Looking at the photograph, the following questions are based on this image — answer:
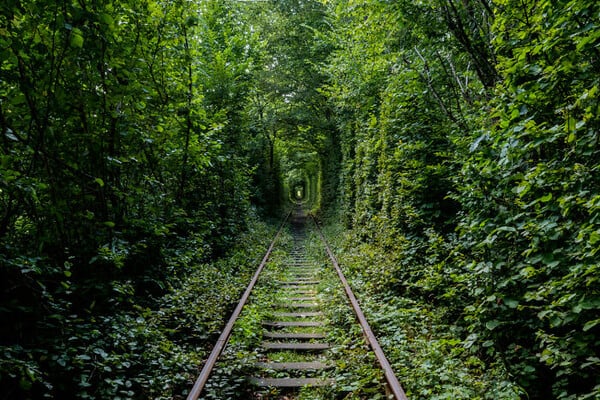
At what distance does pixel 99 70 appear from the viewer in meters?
3.78

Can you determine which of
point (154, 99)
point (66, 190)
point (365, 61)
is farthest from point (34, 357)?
point (365, 61)

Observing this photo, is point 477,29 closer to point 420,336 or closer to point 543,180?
point 543,180

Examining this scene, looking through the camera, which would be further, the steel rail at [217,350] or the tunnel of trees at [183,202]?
the steel rail at [217,350]

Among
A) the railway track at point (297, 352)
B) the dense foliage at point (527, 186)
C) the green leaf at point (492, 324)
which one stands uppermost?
the dense foliage at point (527, 186)

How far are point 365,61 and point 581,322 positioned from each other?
1003 centimetres

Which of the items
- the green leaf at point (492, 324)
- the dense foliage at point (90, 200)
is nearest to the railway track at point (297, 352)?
the dense foliage at point (90, 200)

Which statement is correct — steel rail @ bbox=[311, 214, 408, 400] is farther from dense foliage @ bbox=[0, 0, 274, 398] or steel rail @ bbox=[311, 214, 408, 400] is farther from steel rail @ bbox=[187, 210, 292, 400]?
dense foliage @ bbox=[0, 0, 274, 398]

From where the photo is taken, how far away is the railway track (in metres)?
3.90

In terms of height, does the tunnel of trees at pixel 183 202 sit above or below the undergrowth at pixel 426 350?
above

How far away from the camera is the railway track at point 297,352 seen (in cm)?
390

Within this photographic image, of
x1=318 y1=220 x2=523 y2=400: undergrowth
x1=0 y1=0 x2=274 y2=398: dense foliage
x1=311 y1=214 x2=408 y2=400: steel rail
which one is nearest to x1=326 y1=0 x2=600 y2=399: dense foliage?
x1=318 y1=220 x2=523 y2=400: undergrowth

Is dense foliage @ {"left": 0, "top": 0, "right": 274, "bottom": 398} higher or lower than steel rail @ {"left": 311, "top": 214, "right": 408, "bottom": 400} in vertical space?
higher

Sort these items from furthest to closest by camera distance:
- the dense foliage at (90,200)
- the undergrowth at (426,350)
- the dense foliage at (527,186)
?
the undergrowth at (426,350)
the dense foliage at (90,200)
the dense foliage at (527,186)

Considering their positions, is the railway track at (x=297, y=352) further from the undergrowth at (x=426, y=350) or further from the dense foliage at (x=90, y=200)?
the dense foliage at (x=90, y=200)
